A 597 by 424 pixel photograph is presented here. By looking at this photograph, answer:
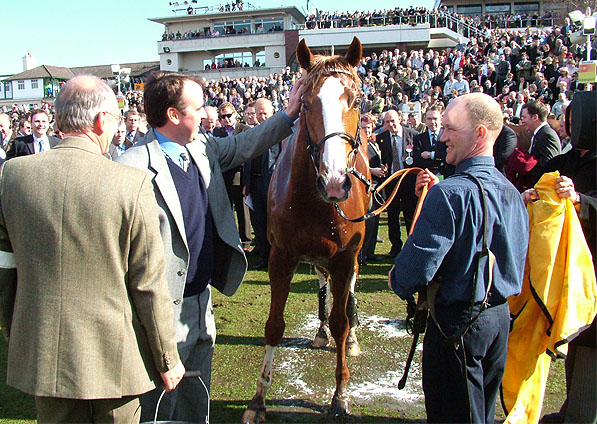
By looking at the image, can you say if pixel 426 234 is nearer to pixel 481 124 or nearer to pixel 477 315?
pixel 477 315

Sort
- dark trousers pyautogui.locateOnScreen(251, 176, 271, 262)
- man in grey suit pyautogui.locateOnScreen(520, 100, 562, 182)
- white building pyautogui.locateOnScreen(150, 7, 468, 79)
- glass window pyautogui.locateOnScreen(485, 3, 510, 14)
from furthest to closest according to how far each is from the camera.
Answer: glass window pyautogui.locateOnScreen(485, 3, 510, 14), white building pyautogui.locateOnScreen(150, 7, 468, 79), dark trousers pyautogui.locateOnScreen(251, 176, 271, 262), man in grey suit pyautogui.locateOnScreen(520, 100, 562, 182)

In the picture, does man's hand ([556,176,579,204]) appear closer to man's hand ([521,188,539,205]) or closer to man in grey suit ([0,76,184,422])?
man's hand ([521,188,539,205])

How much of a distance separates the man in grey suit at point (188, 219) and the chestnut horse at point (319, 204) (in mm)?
677

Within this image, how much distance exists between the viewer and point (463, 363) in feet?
7.06

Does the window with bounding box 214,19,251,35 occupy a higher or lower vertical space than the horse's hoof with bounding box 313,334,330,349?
higher

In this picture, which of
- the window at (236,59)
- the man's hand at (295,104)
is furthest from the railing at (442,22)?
the man's hand at (295,104)

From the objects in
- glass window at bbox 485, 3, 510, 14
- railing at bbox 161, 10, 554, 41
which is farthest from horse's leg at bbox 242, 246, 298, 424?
glass window at bbox 485, 3, 510, 14

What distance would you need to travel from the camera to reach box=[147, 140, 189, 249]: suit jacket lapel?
238 cm

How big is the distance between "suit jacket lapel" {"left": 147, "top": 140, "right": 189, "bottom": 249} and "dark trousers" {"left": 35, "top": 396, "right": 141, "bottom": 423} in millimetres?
800

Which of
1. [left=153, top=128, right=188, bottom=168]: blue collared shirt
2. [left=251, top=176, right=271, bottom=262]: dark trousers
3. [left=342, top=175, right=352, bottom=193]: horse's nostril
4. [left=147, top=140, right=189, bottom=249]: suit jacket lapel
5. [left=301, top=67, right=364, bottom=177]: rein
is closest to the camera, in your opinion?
[left=147, top=140, right=189, bottom=249]: suit jacket lapel

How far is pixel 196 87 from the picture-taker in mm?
2588

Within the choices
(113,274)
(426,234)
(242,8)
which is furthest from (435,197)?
(242,8)

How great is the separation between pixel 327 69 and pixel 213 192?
3.94ft

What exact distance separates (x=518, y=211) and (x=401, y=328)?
2.96 m
